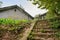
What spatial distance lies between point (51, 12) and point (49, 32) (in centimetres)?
392

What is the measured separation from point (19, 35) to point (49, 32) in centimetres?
120

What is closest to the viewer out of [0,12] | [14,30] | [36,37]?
[36,37]

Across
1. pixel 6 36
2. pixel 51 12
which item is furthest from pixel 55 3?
pixel 6 36

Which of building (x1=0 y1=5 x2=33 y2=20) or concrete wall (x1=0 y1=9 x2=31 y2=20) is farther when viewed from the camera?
concrete wall (x1=0 y1=9 x2=31 y2=20)

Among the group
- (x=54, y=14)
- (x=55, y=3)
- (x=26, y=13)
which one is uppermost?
(x=55, y=3)

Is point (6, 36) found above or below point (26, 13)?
above

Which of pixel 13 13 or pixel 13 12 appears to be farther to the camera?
pixel 13 12

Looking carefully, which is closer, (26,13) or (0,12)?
(0,12)

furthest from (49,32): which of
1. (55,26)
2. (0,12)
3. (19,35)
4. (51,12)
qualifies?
(0,12)

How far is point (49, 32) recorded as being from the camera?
297 inches

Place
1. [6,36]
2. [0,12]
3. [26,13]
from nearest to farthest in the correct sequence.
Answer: [6,36]
[0,12]
[26,13]

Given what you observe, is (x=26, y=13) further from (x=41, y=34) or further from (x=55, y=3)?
(x=41, y=34)

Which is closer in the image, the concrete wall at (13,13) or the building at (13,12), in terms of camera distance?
the building at (13,12)

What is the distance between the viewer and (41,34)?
A: 7102 mm
